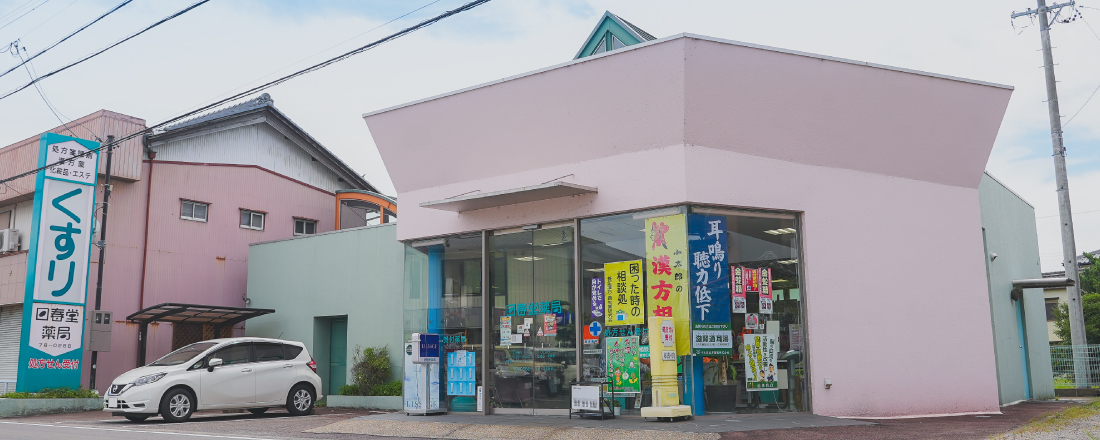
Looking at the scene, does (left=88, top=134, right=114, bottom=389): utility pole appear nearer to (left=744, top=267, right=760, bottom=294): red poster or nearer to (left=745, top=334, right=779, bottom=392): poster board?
(left=744, top=267, right=760, bottom=294): red poster

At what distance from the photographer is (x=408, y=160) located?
47.4ft

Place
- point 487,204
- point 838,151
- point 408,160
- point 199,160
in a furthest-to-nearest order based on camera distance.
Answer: point 199,160 < point 408,160 < point 487,204 < point 838,151

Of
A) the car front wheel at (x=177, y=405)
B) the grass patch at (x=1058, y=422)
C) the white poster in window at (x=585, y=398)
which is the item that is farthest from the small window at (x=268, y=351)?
the grass patch at (x=1058, y=422)

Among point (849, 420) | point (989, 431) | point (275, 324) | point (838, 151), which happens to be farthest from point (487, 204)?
point (275, 324)

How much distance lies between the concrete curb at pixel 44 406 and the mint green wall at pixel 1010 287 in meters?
18.0

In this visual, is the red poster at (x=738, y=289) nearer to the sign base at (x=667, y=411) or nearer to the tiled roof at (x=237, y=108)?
the sign base at (x=667, y=411)

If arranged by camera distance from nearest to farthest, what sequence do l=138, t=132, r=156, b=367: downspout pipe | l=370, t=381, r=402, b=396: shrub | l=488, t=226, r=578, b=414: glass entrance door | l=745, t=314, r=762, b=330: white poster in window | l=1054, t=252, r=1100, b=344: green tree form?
l=745, t=314, r=762, b=330: white poster in window, l=488, t=226, r=578, b=414: glass entrance door, l=370, t=381, r=402, b=396: shrub, l=138, t=132, r=156, b=367: downspout pipe, l=1054, t=252, r=1100, b=344: green tree

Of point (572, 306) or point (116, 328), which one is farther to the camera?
point (116, 328)

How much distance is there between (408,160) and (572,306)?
4212 millimetres

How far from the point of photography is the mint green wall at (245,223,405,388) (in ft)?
57.8

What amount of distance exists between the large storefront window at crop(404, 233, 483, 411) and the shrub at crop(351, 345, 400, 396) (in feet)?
8.93

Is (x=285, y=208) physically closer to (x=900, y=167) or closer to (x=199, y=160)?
(x=199, y=160)

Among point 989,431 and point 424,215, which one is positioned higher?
point 424,215

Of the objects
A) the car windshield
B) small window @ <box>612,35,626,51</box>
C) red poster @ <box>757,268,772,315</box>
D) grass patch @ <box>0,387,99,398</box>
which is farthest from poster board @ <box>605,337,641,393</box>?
grass patch @ <box>0,387,99,398</box>
